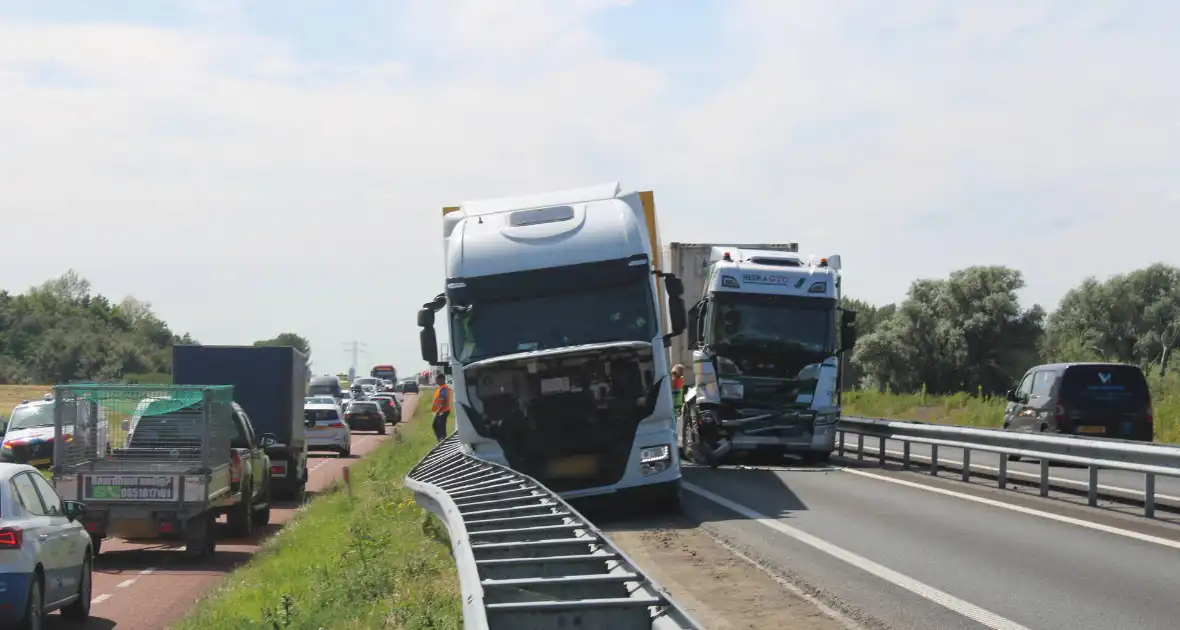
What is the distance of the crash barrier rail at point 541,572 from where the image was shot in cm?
639

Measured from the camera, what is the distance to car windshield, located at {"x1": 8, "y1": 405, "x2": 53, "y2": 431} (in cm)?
3312

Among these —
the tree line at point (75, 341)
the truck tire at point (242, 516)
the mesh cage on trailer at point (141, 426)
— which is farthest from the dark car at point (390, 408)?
the mesh cage on trailer at point (141, 426)

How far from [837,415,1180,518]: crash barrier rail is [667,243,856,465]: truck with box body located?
4.91 feet

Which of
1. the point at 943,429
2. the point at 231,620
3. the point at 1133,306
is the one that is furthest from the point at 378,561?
the point at 1133,306

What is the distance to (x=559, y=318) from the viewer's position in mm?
16562

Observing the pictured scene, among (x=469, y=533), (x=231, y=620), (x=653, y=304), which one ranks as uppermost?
(x=653, y=304)

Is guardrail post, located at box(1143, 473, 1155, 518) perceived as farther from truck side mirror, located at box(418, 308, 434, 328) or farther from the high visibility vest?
the high visibility vest

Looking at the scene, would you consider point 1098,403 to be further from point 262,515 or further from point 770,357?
point 262,515

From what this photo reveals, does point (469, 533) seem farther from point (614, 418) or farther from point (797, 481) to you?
point (797, 481)

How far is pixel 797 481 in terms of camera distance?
70.0ft

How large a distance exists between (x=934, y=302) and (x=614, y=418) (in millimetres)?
80865

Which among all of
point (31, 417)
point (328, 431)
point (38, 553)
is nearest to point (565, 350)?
point (38, 553)

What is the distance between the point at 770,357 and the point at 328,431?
2308 cm

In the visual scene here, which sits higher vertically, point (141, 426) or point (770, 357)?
point (770, 357)
